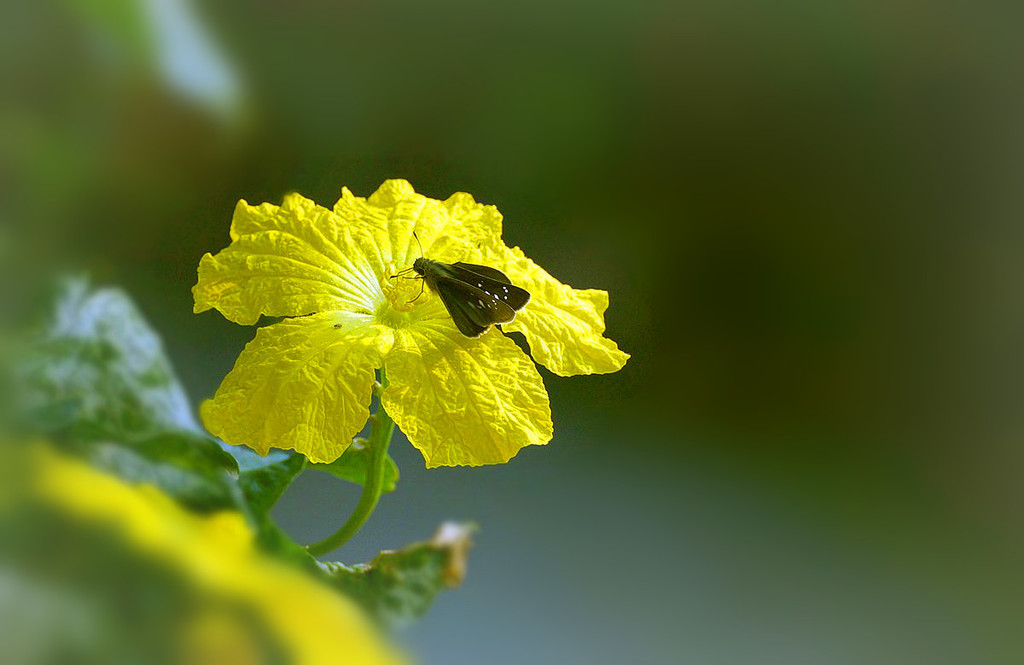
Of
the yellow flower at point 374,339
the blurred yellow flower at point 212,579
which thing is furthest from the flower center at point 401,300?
the blurred yellow flower at point 212,579

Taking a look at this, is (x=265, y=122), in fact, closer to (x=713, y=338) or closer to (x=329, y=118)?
(x=329, y=118)

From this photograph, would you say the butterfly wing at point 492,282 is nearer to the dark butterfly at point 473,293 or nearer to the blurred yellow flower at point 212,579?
the dark butterfly at point 473,293

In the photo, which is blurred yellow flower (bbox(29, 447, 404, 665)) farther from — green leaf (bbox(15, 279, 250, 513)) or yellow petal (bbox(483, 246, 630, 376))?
yellow petal (bbox(483, 246, 630, 376))

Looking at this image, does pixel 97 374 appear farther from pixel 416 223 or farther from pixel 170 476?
pixel 416 223

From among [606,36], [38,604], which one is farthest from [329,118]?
[38,604]

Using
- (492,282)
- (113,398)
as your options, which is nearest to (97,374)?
(113,398)

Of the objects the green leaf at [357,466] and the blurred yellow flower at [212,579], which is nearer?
the blurred yellow flower at [212,579]
